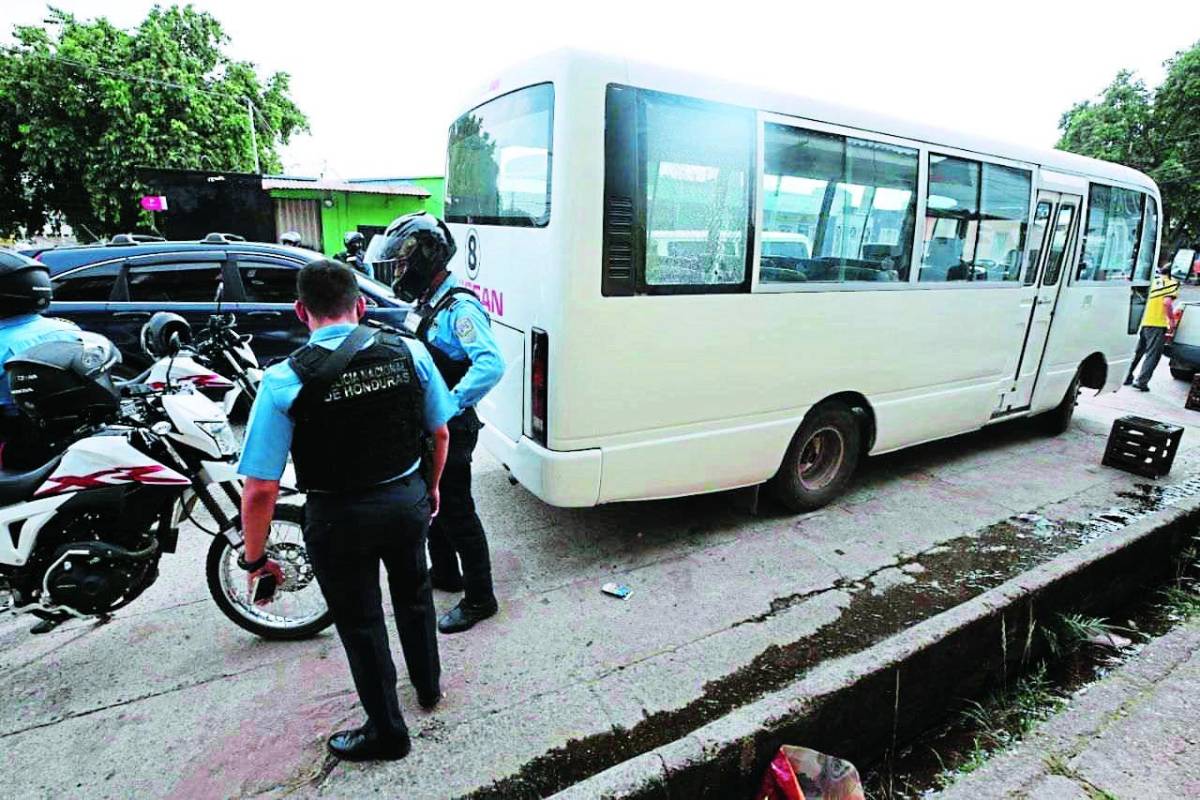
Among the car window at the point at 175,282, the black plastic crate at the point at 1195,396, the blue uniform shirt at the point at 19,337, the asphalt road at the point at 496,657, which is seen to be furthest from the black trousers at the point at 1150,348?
the blue uniform shirt at the point at 19,337

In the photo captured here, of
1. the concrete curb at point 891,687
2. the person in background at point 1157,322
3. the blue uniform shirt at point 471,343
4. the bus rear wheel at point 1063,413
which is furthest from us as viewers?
the person in background at point 1157,322

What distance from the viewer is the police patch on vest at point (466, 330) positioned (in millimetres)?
2682

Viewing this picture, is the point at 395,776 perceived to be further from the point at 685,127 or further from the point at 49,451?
the point at 685,127

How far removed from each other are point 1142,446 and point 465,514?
217 inches

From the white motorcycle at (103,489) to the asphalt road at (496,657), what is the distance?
1.01 ft

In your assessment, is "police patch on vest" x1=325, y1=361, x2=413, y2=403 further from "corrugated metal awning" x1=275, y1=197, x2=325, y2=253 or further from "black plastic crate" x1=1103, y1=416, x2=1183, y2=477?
"corrugated metal awning" x1=275, y1=197, x2=325, y2=253

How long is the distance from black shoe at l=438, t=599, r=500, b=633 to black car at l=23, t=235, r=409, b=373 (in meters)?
3.05

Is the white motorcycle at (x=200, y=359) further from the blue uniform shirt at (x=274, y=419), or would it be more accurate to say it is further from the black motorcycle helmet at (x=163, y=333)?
the blue uniform shirt at (x=274, y=419)

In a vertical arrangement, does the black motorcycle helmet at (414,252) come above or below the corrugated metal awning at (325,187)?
below

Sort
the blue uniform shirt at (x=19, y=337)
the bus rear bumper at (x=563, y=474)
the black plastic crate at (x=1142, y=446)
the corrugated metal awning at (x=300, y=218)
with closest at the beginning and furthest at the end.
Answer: the blue uniform shirt at (x=19, y=337) → the bus rear bumper at (x=563, y=474) → the black plastic crate at (x=1142, y=446) → the corrugated metal awning at (x=300, y=218)

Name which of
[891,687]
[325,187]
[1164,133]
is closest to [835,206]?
[891,687]

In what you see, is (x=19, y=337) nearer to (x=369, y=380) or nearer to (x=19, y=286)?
(x=19, y=286)

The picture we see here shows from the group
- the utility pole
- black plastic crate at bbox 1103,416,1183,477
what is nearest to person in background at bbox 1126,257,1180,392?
black plastic crate at bbox 1103,416,1183,477

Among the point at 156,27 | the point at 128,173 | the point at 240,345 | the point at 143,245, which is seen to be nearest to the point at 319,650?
the point at 240,345
